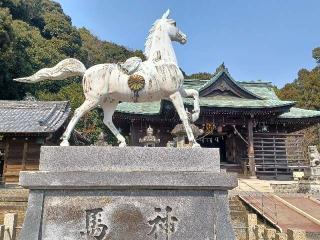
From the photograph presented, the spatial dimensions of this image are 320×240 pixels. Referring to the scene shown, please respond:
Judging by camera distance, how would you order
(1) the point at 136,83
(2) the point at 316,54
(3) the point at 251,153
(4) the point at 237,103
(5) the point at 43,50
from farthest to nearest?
(2) the point at 316,54, (5) the point at 43,50, (4) the point at 237,103, (3) the point at 251,153, (1) the point at 136,83

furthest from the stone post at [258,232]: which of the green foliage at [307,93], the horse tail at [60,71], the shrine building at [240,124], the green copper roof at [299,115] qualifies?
the green foliage at [307,93]

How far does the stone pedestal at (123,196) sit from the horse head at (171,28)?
2354 millimetres

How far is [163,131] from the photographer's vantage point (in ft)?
71.9

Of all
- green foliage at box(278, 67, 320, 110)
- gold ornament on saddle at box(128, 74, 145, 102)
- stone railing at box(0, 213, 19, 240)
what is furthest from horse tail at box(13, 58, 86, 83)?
green foliage at box(278, 67, 320, 110)

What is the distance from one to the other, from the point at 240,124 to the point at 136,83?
54.5 ft

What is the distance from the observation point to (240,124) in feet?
69.6

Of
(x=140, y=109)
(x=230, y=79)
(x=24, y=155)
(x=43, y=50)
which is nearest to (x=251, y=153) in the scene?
(x=230, y=79)

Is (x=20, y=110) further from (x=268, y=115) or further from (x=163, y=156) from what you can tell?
(x=163, y=156)

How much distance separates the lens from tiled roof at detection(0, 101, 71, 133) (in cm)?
1830

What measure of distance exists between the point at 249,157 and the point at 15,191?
506 inches

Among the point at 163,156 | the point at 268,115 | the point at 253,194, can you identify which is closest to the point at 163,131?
the point at 268,115

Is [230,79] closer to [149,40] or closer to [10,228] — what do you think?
[149,40]

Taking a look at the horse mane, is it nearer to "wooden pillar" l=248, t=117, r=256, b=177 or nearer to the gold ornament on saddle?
the gold ornament on saddle

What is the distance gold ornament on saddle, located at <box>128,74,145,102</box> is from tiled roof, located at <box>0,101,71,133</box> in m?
13.4
